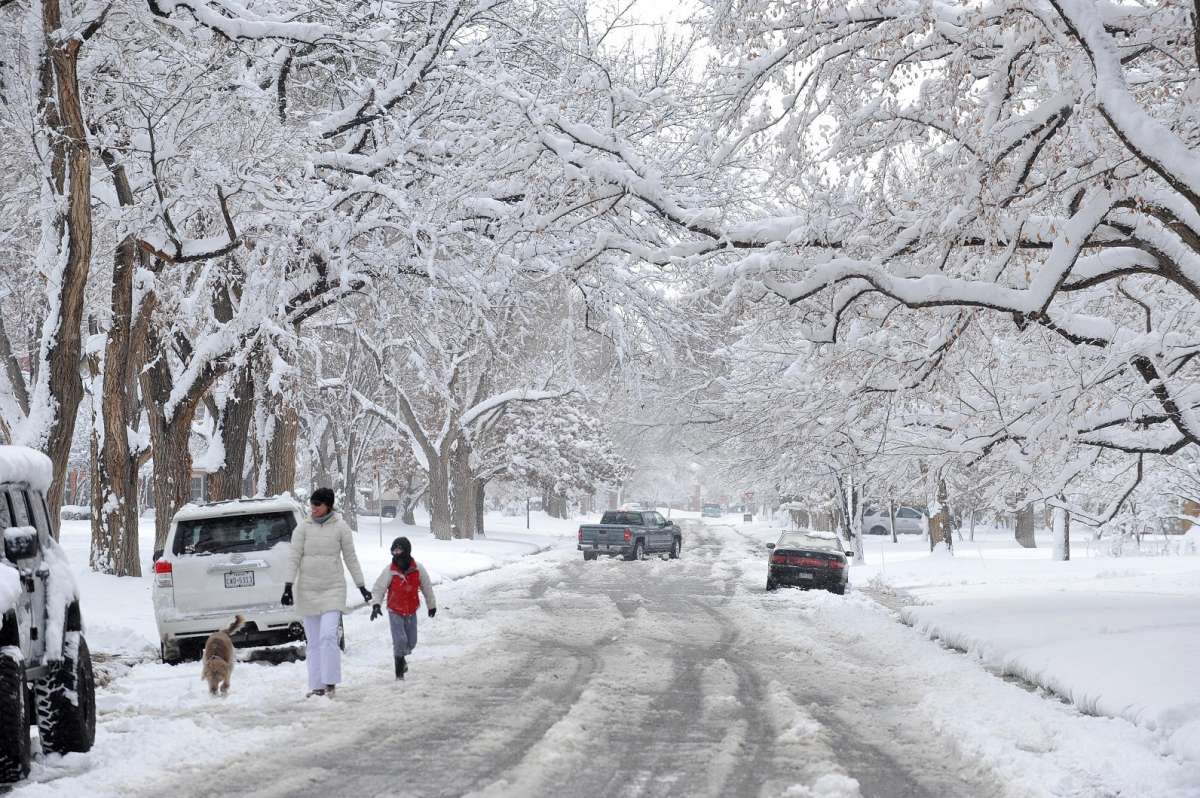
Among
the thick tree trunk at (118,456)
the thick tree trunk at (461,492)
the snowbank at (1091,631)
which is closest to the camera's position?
the snowbank at (1091,631)

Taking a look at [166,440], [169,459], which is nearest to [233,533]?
[166,440]

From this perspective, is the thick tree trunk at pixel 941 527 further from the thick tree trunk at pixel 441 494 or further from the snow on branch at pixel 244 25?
the snow on branch at pixel 244 25

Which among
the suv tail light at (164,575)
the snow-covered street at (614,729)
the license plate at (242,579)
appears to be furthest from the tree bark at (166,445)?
the license plate at (242,579)

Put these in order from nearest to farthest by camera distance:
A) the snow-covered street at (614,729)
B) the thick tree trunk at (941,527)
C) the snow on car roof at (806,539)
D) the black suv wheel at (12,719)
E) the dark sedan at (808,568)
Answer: the black suv wheel at (12,719) → the snow-covered street at (614,729) → the dark sedan at (808,568) → the snow on car roof at (806,539) → the thick tree trunk at (941,527)

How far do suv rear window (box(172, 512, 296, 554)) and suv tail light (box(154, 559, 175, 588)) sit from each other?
0.18 metres

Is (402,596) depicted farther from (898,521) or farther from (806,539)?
(898,521)

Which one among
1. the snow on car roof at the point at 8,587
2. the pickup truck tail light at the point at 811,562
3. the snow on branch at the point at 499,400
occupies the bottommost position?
the pickup truck tail light at the point at 811,562

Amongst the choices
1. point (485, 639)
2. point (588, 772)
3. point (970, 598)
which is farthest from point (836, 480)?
point (588, 772)

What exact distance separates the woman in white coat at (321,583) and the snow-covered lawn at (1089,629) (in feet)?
22.0

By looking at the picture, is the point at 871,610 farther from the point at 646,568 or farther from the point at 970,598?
the point at 646,568

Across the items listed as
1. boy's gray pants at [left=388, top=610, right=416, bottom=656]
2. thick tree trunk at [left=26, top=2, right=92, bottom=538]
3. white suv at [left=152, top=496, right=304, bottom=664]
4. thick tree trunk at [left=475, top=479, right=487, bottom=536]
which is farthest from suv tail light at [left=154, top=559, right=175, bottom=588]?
thick tree trunk at [left=475, top=479, right=487, bottom=536]

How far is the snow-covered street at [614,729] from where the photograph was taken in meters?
7.13

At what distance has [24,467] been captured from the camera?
26.2 feet

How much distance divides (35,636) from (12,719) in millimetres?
1236
